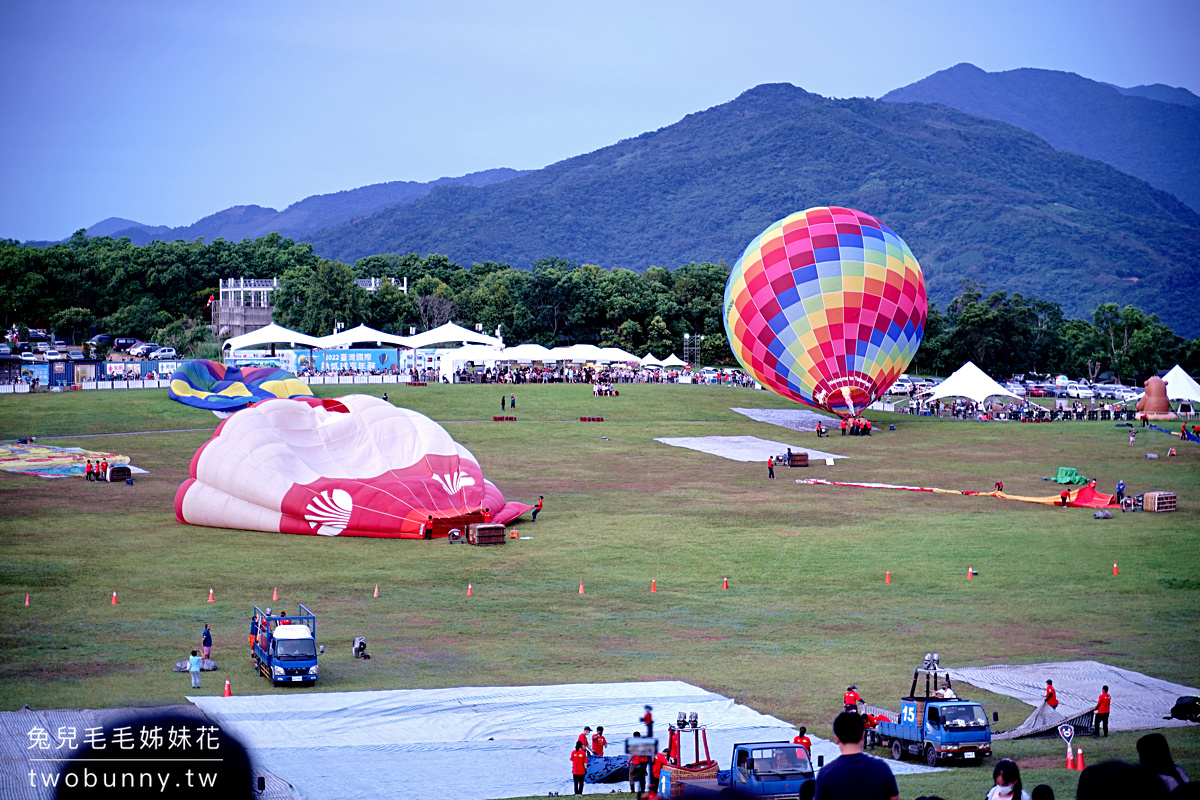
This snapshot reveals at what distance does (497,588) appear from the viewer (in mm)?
27781

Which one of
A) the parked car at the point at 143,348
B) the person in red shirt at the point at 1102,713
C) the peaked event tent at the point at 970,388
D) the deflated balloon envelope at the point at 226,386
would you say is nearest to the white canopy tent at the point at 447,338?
the deflated balloon envelope at the point at 226,386

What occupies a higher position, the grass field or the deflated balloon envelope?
the deflated balloon envelope

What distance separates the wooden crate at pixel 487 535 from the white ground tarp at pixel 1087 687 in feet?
51.0

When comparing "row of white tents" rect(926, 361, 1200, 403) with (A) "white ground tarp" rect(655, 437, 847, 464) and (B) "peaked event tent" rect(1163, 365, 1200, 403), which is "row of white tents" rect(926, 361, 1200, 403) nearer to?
(B) "peaked event tent" rect(1163, 365, 1200, 403)

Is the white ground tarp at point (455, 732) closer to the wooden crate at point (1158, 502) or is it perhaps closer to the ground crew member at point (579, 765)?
the ground crew member at point (579, 765)

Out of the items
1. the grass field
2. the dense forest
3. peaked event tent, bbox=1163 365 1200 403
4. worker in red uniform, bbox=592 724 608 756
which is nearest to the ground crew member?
worker in red uniform, bbox=592 724 608 756

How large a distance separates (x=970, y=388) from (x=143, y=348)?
73579mm

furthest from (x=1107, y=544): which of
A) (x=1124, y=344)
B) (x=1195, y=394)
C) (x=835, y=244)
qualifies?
(x=1124, y=344)

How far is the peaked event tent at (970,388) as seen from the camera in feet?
243

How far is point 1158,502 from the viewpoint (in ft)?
130

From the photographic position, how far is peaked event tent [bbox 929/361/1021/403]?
74125 mm

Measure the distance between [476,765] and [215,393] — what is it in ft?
167

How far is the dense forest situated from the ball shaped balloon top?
46.1 metres

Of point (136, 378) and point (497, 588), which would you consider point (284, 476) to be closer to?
point (497, 588)
